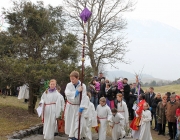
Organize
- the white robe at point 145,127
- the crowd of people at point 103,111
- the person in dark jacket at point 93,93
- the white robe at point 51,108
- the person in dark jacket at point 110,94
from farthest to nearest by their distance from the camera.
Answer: the person in dark jacket at point 93,93, the person in dark jacket at point 110,94, the white robe at point 145,127, the white robe at point 51,108, the crowd of people at point 103,111

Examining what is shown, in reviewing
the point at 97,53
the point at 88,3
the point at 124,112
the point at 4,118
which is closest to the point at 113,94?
the point at 124,112

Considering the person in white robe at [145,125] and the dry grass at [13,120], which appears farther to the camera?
the person in white robe at [145,125]

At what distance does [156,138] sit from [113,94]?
2.99 m

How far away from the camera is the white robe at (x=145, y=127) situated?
11.3 metres

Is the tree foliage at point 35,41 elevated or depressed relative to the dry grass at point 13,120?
elevated

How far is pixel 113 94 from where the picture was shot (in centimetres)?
1422

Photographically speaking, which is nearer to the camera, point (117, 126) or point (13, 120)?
point (117, 126)

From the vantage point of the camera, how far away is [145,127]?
37.3ft

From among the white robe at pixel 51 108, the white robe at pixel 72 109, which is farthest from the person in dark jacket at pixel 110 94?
the white robe at pixel 72 109

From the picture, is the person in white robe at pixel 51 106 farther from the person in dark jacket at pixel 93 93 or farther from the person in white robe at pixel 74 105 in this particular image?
the person in dark jacket at pixel 93 93

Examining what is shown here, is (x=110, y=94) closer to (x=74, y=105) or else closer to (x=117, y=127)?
(x=117, y=127)

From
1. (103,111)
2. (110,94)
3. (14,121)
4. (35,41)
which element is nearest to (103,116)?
(103,111)

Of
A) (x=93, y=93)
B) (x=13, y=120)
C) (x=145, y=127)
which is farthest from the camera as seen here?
(x=93, y=93)

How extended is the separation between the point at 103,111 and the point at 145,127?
207 centimetres
